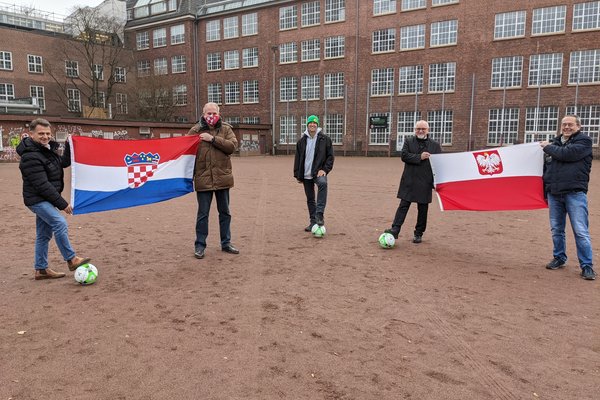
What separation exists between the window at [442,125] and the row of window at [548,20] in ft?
25.8

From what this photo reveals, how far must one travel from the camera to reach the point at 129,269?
6.51 meters

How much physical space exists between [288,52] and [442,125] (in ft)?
63.7

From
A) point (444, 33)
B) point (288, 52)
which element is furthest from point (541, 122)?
point (288, 52)

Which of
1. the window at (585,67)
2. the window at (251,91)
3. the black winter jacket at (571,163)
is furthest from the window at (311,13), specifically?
the black winter jacket at (571,163)

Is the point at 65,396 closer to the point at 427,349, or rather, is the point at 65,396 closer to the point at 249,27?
the point at 427,349

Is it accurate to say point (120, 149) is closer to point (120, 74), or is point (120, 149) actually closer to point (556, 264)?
point (556, 264)

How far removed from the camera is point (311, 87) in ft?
170

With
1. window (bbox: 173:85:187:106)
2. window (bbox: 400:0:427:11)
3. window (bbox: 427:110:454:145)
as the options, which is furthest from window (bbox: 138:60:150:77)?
window (bbox: 427:110:454:145)

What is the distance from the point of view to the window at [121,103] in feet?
200

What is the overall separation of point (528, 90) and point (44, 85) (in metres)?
52.1

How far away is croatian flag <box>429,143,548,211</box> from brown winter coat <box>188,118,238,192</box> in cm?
347

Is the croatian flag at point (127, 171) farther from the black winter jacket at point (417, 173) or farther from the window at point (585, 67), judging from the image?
the window at point (585, 67)

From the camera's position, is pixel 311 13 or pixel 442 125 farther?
pixel 311 13

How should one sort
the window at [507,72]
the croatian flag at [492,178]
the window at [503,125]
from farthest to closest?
the window at [503,125]
the window at [507,72]
the croatian flag at [492,178]
